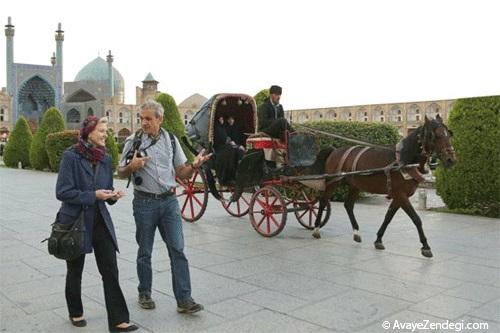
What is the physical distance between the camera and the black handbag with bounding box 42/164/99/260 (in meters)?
3.70

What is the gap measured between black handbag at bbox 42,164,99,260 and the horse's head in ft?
13.9

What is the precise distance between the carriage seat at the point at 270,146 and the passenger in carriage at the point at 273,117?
0.08 metres

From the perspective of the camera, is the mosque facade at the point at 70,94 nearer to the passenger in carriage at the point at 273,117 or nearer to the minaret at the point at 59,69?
the minaret at the point at 59,69

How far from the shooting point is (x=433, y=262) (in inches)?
233

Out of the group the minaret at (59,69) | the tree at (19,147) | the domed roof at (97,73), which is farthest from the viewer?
the domed roof at (97,73)

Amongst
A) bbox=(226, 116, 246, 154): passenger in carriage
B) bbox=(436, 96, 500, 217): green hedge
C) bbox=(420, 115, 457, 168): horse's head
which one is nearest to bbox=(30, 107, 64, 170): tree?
bbox=(226, 116, 246, 154): passenger in carriage

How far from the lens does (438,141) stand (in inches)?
244

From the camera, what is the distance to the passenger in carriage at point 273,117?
7535 mm

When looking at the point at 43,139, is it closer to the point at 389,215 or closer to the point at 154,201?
the point at 389,215

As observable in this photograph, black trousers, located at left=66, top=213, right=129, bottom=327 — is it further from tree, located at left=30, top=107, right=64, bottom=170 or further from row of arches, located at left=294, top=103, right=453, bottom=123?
row of arches, located at left=294, top=103, right=453, bottom=123

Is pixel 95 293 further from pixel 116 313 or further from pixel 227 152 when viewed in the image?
pixel 227 152

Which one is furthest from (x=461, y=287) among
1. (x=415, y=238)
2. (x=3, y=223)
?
(x=3, y=223)

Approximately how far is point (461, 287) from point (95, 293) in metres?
3.43

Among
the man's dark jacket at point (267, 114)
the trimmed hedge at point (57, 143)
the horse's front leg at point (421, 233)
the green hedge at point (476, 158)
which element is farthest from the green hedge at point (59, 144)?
the horse's front leg at point (421, 233)
